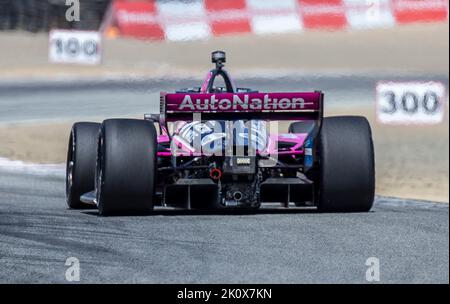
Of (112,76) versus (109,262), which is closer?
(109,262)

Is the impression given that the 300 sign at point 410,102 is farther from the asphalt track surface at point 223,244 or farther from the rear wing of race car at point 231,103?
the rear wing of race car at point 231,103

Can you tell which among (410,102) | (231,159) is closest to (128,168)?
(231,159)

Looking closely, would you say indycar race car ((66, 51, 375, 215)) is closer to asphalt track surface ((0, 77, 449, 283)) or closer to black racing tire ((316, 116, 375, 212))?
black racing tire ((316, 116, 375, 212))

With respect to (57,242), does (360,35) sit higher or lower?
higher

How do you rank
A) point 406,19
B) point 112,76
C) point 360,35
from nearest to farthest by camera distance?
point 406,19
point 112,76
point 360,35

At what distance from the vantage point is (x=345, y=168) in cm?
1045

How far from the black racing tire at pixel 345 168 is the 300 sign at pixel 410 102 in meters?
5.73

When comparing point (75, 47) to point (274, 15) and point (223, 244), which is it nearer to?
point (274, 15)

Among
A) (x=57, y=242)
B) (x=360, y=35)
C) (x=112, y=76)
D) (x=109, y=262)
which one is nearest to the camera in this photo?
(x=109, y=262)

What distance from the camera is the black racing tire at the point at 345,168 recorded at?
10.5 m
